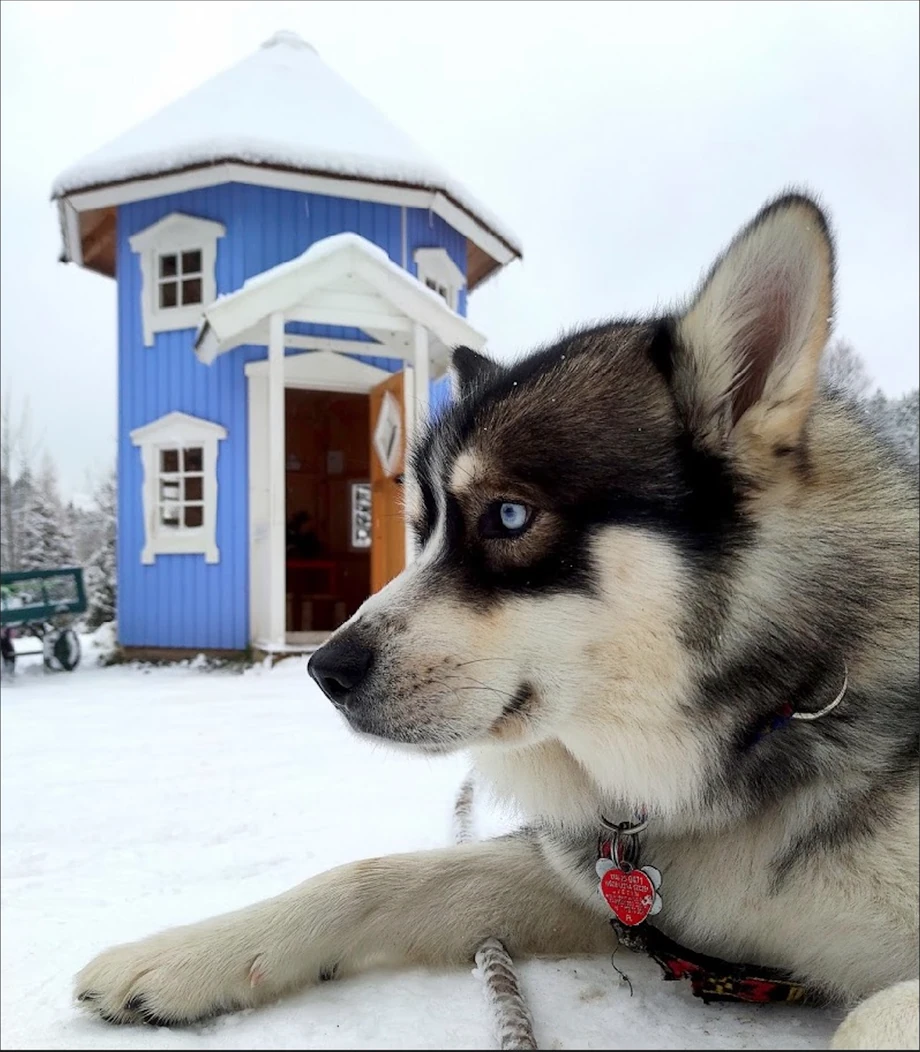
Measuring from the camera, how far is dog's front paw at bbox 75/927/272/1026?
125cm

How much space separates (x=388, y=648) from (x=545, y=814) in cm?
42

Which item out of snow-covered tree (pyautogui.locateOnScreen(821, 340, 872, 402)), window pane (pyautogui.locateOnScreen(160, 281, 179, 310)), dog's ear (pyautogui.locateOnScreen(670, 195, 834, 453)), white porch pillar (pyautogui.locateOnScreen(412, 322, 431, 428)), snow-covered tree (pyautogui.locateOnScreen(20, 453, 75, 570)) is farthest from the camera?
snow-covered tree (pyautogui.locateOnScreen(20, 453, 75, 570))

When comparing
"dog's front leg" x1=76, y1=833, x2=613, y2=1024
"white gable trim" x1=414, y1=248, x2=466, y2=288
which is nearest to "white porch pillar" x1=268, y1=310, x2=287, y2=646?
"white gable trim" x1=414, y1=248, x2=466, y2=288

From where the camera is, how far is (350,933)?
4.56ft

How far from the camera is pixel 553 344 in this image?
165 cm

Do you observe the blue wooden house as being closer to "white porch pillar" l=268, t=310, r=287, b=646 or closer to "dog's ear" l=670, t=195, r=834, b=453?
"white porch pillar" l=268, t=310, r=287, b=646

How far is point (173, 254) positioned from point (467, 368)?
402 inches

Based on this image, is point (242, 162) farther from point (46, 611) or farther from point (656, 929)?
point (656, 929)

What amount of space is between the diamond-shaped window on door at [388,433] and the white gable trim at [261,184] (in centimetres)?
257

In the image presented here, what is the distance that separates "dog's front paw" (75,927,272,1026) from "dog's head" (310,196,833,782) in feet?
1.25

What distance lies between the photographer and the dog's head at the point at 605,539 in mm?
1256

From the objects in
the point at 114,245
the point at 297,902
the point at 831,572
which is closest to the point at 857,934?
the point at 831,572

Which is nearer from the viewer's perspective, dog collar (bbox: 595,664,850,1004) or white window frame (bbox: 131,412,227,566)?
dog collar (bbox: 595,664,850,1004)

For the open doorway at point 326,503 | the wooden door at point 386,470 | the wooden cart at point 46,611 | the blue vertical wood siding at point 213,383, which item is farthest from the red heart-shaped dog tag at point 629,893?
the open doorway at point 326,503
